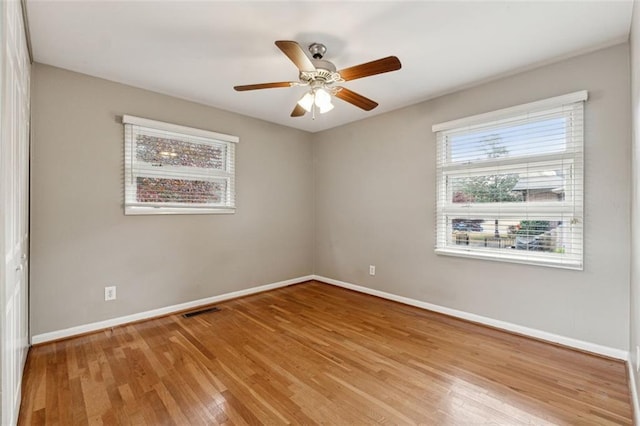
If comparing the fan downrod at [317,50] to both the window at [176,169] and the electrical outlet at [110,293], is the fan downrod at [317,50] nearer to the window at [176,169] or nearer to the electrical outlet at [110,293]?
the window at [176,169]

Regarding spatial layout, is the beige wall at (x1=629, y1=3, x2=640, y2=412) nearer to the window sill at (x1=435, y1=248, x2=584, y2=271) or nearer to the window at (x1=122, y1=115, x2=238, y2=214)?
the window sill at (x1=435, y1=248, x2=584, y2=271)

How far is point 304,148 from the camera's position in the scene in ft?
15.7

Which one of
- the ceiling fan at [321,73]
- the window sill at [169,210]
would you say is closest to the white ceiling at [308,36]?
the ceiling fan at [321,73]

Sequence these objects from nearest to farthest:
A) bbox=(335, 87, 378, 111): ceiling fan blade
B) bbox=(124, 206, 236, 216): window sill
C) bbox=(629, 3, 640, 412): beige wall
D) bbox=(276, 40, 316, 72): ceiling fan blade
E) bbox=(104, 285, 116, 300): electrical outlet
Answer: bbox=(629, 3, 640, 412): beige wall → bbox=(276, 40, 316, 72): ceiling fan blade → bbox=(335, 87, 378, 111): ceiling fan blade → bbox=(104, 285, 116, 300): electrical outlet → bbox=(124, 206, 236, 216): window sill

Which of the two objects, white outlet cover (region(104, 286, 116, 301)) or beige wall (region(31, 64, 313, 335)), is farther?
white outlet cover (region(104, 286, 116, 301))

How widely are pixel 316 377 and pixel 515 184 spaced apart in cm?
247

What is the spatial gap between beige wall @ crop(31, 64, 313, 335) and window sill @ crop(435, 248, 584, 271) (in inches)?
97.7

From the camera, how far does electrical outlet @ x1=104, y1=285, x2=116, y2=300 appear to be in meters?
2.94

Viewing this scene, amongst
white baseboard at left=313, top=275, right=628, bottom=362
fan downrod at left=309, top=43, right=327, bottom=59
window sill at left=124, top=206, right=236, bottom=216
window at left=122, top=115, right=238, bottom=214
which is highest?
fan downrod at left=309, top=43, right=327, bottom=59

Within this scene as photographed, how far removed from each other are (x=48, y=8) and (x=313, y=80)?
5.81 ft

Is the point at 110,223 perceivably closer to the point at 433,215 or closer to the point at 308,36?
the point at 308,36

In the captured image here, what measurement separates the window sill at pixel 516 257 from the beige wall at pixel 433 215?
0.21ft

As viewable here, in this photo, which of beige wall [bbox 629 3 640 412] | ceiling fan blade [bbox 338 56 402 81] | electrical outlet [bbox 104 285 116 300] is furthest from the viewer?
electrical outlet [bbox 104 285 116 300]

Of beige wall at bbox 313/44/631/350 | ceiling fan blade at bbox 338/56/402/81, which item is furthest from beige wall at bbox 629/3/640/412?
ceiling fan blade at bbox 338/56/402/81
